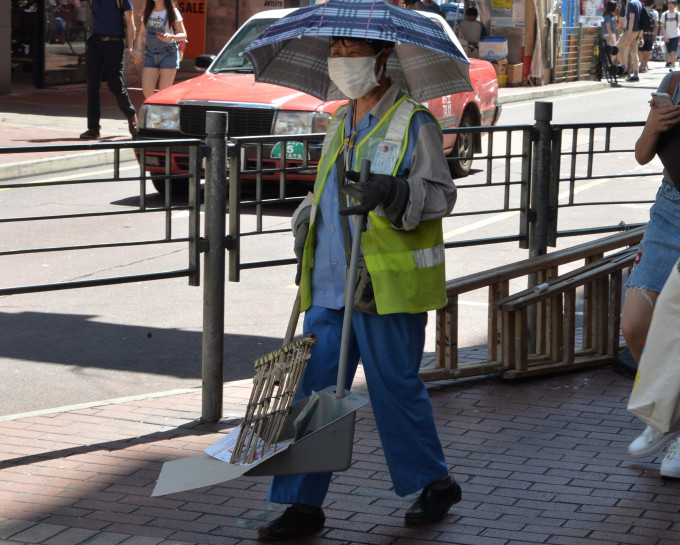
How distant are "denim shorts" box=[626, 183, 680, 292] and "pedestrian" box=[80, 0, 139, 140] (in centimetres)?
1181

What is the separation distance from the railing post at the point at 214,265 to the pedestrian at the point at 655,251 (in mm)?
1820

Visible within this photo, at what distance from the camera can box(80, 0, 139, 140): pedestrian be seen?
1581 cm

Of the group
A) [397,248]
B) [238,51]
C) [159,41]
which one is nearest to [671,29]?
[159,41]

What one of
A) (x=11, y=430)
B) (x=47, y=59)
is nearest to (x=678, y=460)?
(x=11, y=430)

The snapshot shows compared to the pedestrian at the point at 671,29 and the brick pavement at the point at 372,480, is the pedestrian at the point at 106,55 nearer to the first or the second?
the brick pavement at the point at 372,480

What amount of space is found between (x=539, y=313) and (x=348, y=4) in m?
2.96

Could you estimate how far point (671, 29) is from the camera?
1460 inches

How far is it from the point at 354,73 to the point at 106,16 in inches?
488

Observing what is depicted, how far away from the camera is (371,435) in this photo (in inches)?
215

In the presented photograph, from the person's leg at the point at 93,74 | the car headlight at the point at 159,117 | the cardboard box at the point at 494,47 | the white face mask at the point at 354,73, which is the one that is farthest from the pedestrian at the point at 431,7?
the white face mask at the point at 354,73

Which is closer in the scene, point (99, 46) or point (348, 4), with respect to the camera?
point (348, 4)

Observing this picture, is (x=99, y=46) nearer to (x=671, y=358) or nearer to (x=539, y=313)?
(x=539, y=313)

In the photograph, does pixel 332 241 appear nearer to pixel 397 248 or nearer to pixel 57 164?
pixel 397 248

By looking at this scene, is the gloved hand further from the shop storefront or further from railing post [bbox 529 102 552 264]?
the shop storefront
